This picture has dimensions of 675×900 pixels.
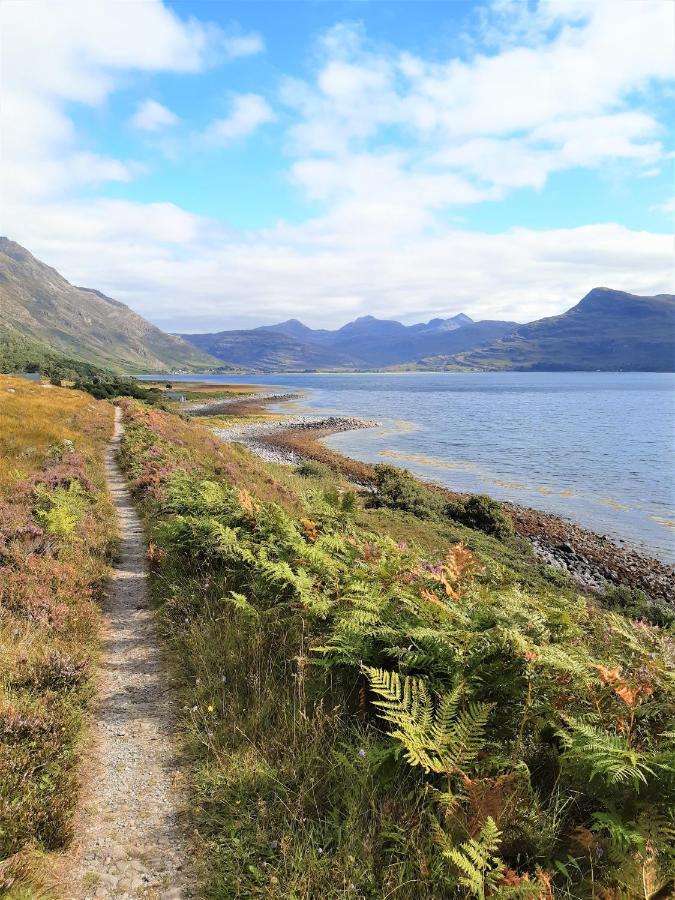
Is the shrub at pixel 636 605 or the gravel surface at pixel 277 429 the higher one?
the gravel surface at pixel 277 429

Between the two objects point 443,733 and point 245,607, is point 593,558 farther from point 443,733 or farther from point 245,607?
point 443,733

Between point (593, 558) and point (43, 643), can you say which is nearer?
point (43, 643)

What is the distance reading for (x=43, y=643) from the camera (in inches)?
230

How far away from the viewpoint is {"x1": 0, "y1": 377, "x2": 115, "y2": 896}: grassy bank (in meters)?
3.50

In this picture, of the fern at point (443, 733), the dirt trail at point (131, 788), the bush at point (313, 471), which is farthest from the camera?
the bush at point (313, 471)

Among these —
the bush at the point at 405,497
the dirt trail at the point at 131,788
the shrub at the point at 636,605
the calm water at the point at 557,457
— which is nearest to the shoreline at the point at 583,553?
the shrub at the point at 636,605

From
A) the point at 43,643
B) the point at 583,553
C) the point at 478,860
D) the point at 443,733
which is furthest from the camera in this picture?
the point at 583,553

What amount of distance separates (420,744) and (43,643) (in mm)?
4941

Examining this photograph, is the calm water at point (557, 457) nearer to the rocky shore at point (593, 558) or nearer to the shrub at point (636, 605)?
the rocky shore at point (593, 558)

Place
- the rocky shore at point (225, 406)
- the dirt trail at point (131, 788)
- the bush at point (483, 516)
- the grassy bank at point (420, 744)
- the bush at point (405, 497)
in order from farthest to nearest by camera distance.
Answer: the rocky shore at point (225, 406), the bush at point (405, 497), the bush at point (483, 516), the dirt trail at point (131, 788), the grassy bank at point (420, 744)

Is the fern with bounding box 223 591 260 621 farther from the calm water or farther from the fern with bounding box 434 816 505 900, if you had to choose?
the calm water

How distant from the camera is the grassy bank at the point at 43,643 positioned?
3502 millimetres

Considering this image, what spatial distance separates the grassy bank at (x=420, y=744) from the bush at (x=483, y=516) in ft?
69.5

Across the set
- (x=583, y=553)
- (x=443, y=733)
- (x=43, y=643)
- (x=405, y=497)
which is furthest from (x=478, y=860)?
(x=405, y=497)
